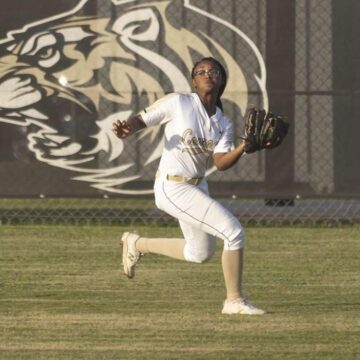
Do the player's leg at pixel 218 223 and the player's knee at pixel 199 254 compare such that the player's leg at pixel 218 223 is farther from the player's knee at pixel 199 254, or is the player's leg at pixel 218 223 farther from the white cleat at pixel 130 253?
the white cleat at pixel 130 253

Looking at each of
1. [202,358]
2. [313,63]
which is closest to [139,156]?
[313,63]

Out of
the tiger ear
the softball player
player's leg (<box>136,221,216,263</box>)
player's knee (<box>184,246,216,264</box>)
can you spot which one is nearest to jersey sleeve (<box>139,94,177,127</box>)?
the softball player

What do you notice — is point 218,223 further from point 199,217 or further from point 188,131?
point 188,131

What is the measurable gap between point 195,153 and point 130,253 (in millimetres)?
1278

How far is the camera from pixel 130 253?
36.8 ft

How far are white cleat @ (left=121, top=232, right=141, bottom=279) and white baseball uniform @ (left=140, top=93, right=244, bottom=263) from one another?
2.75ft

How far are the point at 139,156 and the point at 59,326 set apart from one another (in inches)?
265

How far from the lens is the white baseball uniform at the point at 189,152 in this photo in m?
10.2

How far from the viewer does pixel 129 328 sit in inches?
364

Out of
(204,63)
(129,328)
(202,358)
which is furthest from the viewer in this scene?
(204,63)

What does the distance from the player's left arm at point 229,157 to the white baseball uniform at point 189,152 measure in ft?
0.27

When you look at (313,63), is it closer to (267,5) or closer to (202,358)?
(267,5)

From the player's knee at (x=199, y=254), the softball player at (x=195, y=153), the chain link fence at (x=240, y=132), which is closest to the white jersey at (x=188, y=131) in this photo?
the softball player at (x=195, y=153)

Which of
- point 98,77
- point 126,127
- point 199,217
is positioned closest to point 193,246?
point 199,217
